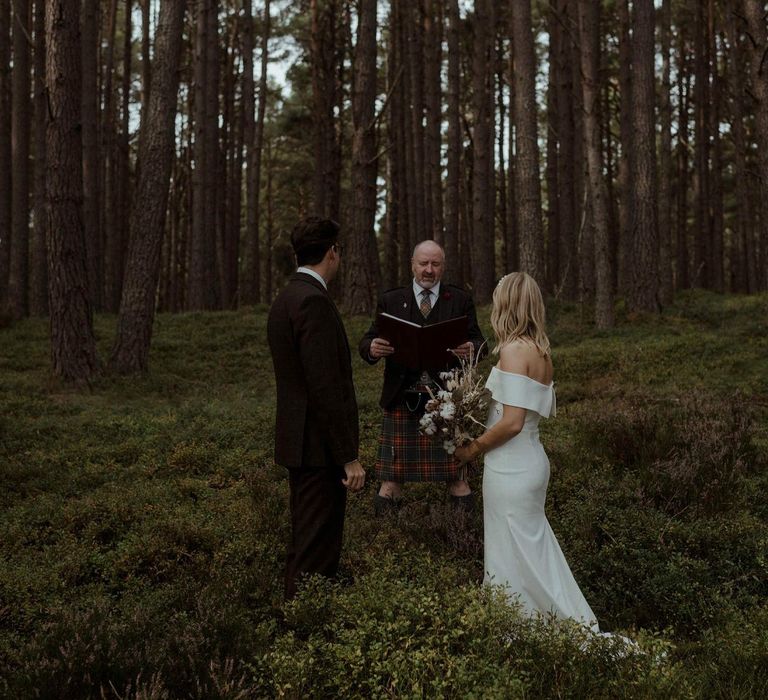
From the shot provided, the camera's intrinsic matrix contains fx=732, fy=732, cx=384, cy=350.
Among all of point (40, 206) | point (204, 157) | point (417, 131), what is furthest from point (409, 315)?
point (417, 131)

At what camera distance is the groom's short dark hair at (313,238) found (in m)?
4.52

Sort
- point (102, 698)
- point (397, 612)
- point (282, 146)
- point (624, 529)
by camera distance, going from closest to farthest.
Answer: point (102, 698), point (397, 612), point (624, 529), point (282, 146)

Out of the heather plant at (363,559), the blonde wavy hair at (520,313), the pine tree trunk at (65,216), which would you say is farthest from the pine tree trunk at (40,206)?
the blonde wavy hair at (520,313)

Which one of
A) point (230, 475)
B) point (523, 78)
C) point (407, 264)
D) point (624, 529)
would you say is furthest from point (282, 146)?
point (624, 529)

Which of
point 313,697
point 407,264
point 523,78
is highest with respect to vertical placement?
point 523,78

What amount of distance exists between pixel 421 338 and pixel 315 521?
1605 mm

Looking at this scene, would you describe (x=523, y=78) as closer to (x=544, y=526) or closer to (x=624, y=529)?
(x=624, y=529)

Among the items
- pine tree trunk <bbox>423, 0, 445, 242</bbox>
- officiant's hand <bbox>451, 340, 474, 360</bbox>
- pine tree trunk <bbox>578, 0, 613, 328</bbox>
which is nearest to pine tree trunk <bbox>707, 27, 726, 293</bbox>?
pine tree trunk <bbox>423, 0, 445, 242</bbox>

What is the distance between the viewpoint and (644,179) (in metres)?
16.5

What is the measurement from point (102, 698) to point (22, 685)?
47 cm

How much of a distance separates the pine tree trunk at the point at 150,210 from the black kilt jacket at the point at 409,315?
7649mm

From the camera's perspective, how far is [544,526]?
15.1 feet

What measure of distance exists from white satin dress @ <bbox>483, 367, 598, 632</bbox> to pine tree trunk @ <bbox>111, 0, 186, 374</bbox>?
31.8 ft

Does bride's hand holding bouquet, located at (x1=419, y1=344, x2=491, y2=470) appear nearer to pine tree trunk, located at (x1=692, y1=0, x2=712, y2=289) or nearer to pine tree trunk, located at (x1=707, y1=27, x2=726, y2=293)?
pine tree trunk, located at (x1=692, y1=0, x2=712, y2=289)
